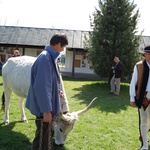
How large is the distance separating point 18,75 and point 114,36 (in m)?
11.2

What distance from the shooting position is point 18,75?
5676 mm

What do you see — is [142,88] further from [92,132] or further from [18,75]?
[18,75]

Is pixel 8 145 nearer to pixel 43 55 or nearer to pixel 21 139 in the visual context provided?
pixel 21 139

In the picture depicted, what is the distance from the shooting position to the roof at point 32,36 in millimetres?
22359

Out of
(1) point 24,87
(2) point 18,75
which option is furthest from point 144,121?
(2) point 18,75

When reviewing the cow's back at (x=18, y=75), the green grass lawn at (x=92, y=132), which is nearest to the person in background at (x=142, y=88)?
the green grass lawn at (x=92, y=132)

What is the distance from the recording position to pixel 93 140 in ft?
18.4

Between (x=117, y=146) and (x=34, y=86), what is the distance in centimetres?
290

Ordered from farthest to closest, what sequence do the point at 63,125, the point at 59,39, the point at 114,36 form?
the point at 114,36 → the point at 63,125 → the point at 59,39

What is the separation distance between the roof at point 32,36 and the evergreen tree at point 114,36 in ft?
19.0

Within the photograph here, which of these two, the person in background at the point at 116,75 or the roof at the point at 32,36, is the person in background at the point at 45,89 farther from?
the roof at the point at 32,36

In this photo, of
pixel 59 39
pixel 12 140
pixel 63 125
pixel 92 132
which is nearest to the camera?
pixel 59 39

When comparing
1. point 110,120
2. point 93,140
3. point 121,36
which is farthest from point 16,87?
point 121,36

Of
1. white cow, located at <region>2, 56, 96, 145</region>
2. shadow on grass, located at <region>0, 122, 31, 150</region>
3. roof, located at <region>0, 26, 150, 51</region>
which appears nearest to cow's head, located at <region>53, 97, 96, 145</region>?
white cow, located at <region>2, 56, 96, 145</region>
